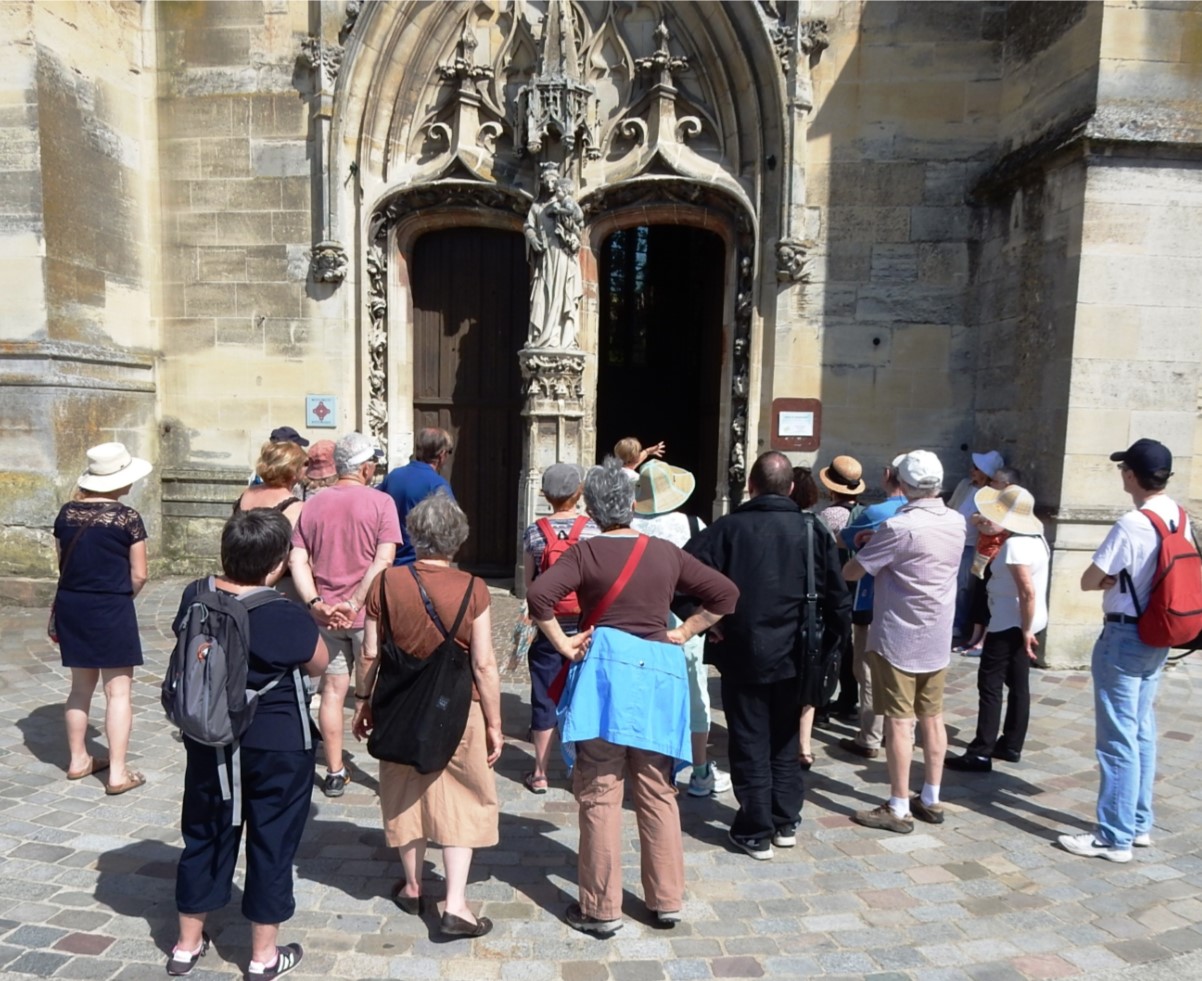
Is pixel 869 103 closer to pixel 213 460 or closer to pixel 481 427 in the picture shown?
pixel 481 427

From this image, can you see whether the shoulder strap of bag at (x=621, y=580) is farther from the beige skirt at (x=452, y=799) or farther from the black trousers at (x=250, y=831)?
the black trousers at (x=250, y=831)

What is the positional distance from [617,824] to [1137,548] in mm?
2367

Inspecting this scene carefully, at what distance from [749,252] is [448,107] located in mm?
3274

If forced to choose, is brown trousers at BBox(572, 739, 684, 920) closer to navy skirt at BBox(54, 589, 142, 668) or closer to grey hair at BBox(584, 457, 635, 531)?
grey hair at BBox(584, 457, 635, 531)

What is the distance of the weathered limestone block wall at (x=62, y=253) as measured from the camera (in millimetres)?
7320

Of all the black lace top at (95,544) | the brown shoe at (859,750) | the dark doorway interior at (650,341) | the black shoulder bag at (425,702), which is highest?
the dark doorway interior at (650,341)

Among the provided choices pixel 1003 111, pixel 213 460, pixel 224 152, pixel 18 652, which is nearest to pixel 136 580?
pixel 18 652

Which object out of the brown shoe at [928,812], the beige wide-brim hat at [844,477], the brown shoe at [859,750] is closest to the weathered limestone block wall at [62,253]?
the beige wide-brim hat at [844,477]

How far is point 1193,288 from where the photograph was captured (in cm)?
620

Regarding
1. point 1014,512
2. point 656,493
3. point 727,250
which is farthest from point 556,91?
point 1014,512

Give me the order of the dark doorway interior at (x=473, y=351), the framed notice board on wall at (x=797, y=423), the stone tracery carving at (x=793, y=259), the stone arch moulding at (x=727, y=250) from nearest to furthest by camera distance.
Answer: the stone tracery carving at (x=793, y=259) < the framed notice board on wall at (x=797, y=423) < the stone arch moulding at (x=727, y=250) < the dark doorway interior at (x=473, y=351)

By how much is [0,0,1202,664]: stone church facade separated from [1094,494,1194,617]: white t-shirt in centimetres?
337

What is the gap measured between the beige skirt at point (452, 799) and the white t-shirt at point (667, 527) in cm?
137

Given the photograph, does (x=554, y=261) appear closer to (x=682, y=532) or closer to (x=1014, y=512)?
Answer: (x=682, y=532)
